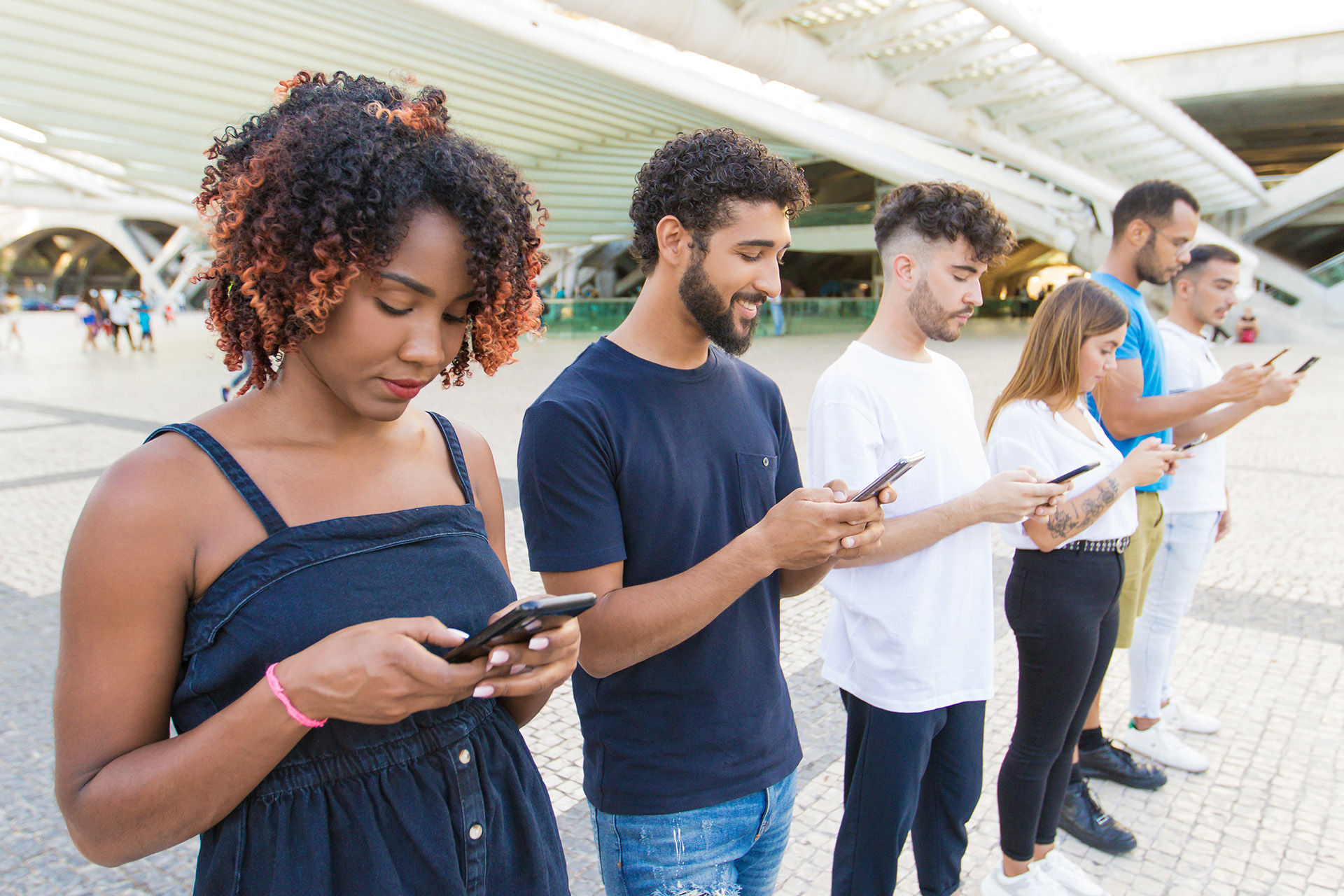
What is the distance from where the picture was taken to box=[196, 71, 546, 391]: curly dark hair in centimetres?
104

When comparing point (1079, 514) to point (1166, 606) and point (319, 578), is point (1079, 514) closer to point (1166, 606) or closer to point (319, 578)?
point (1166, 606)

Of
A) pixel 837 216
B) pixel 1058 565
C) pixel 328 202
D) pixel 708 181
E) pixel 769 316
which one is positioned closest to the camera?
pixel 328 202

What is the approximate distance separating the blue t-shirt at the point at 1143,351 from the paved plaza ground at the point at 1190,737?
44.4 inches

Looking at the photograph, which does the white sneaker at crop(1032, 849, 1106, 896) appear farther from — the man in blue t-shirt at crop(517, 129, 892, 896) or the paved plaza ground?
Result: the man in blue t-shirt at crop(517, 129, 892, 896)

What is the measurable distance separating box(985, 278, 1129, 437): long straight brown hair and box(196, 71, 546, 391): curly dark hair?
1.82m

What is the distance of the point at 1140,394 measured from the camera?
2.95 metres

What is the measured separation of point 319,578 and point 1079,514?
6.47 ft

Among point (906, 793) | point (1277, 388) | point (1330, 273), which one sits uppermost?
point (1330, 273)

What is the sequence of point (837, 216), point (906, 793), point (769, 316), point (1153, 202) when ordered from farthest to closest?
point (837, 216)
point (769, 316)
point (1153, 202)
point (906, 793)

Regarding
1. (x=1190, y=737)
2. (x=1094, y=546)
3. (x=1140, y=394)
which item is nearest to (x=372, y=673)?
(x=1094, y=546)

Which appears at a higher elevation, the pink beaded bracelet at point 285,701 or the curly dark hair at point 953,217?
the curly dark hair at point 953,217

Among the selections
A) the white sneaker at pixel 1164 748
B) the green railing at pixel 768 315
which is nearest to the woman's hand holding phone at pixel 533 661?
the white sneaker at pixel 1164 748

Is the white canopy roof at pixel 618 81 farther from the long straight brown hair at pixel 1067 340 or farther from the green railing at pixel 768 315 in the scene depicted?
the long straight brown hair at pixel 1067 340

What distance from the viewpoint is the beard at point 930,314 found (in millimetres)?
2193
